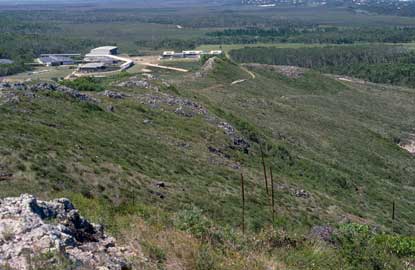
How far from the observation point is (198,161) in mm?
24750

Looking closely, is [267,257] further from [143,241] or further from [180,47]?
[180,47]

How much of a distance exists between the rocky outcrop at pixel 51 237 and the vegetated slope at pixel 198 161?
0.73 meters

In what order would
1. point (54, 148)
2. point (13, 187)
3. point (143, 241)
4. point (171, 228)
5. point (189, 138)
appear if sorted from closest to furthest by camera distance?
point (143, 241) < point (171, 228) < point (13, 187) < point (54, 148) < point (189, 138)

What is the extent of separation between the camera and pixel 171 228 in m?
9.72

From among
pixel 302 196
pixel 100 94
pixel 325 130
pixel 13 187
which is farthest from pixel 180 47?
pixel 13 187

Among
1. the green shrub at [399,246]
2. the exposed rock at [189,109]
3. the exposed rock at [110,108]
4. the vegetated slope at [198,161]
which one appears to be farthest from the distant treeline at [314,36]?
the green shrub at [399,246]

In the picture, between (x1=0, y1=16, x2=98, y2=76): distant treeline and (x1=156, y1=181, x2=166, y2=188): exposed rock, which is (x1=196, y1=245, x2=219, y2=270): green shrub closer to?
(x1=156, y1=181, x2=166, y2=188): exposed rock

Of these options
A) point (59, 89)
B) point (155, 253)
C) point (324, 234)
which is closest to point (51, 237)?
point (155, 253)

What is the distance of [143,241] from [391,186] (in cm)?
A: 2818

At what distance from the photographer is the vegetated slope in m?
14.1

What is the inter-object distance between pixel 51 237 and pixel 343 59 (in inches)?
4719

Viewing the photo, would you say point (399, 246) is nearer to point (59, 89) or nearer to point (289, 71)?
point (59, 89)

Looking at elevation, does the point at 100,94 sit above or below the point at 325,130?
above

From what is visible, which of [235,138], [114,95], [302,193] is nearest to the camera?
[302,193]
